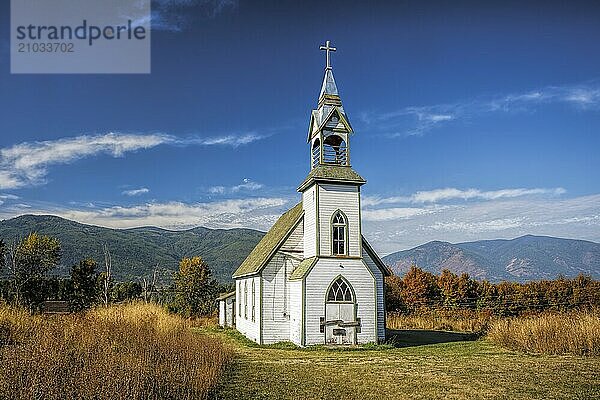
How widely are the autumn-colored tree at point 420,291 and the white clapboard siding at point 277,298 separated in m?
25.6

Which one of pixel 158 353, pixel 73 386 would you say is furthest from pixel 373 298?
pixel 73 386

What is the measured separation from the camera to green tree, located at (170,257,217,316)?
4959cm

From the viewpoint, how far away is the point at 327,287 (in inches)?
964

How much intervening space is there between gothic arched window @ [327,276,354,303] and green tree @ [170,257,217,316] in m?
26.4

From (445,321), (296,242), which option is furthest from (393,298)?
(296,242)

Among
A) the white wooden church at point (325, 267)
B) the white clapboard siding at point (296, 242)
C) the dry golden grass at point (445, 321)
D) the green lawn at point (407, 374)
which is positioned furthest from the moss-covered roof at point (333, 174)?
the dry golden grass at point (445, 321)

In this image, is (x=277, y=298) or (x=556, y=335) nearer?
(x=556, y=335)

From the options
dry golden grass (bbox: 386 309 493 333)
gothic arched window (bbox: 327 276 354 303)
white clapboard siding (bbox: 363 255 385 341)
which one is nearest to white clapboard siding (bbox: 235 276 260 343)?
gothic arched window (bbox: 327 276 354 303)

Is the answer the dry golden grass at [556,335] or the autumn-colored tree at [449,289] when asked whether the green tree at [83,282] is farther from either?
the dry golden grass at [556,335]

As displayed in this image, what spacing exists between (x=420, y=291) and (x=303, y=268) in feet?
89.9

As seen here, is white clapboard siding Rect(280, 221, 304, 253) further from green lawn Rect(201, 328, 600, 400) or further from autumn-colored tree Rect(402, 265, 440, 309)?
autumn-colored tree Rect(402, 265, 440, 309)

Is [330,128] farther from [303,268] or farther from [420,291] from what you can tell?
[420,291]

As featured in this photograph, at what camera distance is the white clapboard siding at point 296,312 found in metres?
24.4

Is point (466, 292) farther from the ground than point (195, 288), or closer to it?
closer to it
